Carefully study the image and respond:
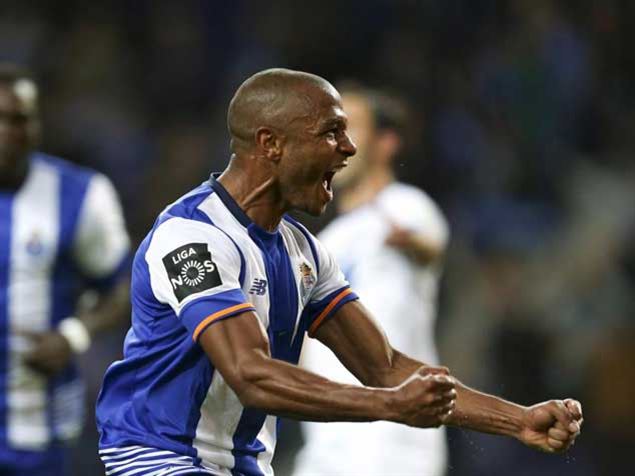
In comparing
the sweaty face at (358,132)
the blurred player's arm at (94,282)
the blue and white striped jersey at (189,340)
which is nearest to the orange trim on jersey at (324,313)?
the blue and white striped jersey at (189,340)

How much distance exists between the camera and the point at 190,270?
3770 mm

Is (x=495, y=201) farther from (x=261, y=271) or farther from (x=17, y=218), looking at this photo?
(x=261, y=271)

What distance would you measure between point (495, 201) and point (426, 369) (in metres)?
6.03

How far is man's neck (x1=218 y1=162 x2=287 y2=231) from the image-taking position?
407 centimetres

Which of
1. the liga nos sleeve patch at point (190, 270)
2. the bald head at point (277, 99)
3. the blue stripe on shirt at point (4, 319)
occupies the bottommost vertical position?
the blue stripe on shirt at point (4, 319)

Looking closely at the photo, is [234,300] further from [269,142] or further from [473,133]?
[473,133]

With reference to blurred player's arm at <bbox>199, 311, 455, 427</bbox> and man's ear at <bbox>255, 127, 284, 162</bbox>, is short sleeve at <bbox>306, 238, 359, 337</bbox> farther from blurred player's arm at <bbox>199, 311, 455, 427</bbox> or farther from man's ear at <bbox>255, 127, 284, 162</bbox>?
blurred player's arm at <bbox>199, 311, 455, 427</bbox>

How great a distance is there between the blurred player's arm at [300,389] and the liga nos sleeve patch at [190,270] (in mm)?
121

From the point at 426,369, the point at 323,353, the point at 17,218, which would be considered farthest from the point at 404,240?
the point at 426,369

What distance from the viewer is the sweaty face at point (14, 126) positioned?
20.5ft

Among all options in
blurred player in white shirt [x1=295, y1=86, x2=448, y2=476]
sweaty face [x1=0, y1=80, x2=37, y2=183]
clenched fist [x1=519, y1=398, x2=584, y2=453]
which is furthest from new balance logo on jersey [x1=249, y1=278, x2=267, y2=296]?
blurred player in white shirt [x1=295, y1=86, x2=448, y2=476]

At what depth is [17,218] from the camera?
6.29 meters

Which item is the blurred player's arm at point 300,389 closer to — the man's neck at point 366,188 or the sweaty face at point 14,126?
the sweaty face at point 14,126

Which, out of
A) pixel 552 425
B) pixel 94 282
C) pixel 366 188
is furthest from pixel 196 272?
pixel 366 188
